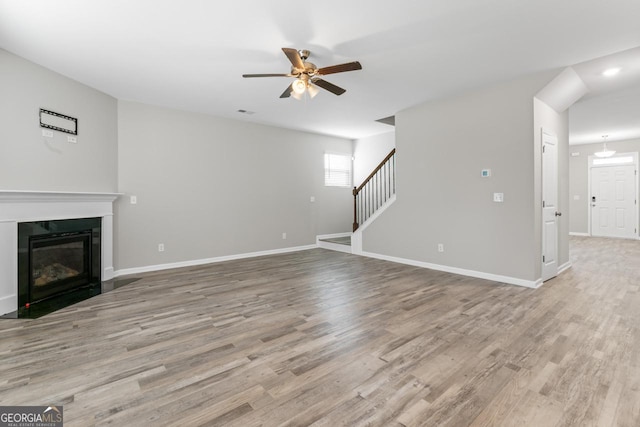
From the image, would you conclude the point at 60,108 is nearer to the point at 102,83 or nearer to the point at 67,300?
the point at 102,83

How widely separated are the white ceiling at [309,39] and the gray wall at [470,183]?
17.8 inches

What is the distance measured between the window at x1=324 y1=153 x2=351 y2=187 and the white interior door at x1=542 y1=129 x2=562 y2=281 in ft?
Result: 14.6

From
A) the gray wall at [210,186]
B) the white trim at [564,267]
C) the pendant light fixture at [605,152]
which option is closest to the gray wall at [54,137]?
the gray wall at [210,186]

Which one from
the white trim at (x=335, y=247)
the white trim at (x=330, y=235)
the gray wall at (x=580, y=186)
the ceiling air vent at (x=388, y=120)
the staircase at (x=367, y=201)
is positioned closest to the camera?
the ceiling air vent at (x=388, y=120)

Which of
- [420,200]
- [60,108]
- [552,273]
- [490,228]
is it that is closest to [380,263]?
[420,200]

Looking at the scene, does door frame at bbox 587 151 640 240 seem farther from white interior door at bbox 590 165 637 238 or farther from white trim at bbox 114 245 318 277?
white trim at bbox 114 245 318 277

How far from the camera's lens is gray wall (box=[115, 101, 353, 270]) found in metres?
4.82

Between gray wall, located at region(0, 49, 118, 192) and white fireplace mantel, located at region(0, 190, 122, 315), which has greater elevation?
gray wall, located at region(0, 49, 118, 192)

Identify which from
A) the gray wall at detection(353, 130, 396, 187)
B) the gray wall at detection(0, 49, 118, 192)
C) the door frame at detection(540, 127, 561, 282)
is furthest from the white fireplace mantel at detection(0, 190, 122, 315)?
the door frame at detection(540, 127, 561, 282)

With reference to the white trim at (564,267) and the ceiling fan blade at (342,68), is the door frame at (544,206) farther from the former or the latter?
the ceiling fan blade at (342,68)

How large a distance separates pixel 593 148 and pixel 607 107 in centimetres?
433

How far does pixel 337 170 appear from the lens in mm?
7672

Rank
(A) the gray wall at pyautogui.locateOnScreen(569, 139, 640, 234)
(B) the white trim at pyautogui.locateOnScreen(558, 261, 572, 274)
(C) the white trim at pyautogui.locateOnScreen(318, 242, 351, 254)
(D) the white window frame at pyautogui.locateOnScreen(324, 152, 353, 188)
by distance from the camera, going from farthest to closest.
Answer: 1. (A) the gray wall at pyautogui.locateOnScreen(569, 139, 640, 234)
2. (D) the white window frame at pyautogui.locateOnScreen(324, 152, 353, 188)
3. (C) the white trim at pyautogui.locateOnScreen(318, 242, 351, 254)
4. (B) the white trim at pyautogui.locateOnScreen(558, 261, 572, 274)

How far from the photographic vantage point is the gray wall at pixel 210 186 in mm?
4816
